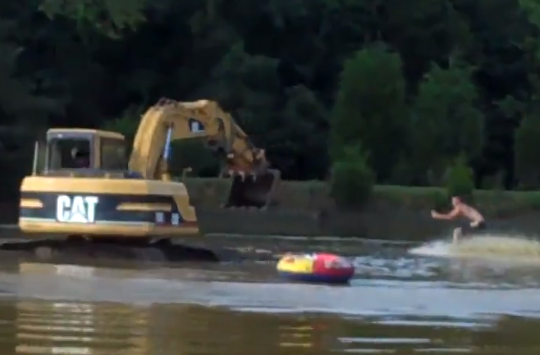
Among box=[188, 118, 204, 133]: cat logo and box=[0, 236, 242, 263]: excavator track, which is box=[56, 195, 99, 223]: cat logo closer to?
box=[0, 236, 242, 263]: excavator track

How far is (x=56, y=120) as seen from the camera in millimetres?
61781

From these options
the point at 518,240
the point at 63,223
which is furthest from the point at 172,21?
the point at 63,223

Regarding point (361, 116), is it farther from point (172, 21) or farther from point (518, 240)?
point (518, 240)

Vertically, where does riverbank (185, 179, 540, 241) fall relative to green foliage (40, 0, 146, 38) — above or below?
below

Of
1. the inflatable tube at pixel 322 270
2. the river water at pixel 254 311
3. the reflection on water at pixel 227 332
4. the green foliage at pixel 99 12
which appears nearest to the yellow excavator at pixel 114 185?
the river water at pixel 254 311

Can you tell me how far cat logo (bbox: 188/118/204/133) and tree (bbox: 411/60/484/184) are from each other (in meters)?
32.8

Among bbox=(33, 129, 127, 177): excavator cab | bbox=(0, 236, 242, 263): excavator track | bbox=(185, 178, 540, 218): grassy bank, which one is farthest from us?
bbox=(185, 178, 540, 218): grassy bank

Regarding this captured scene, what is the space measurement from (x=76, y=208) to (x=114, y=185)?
2.36 feet

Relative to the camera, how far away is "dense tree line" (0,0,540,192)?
60.6m

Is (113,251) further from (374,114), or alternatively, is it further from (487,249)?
(374,114)

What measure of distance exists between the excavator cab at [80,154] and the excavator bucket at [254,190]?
11.5 ft

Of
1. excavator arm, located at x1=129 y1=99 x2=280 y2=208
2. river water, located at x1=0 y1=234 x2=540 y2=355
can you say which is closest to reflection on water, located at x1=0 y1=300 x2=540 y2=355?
river water, located at x1=0 y1=234 x2=540 y2=355

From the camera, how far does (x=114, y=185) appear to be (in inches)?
960

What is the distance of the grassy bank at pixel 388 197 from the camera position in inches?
2138
